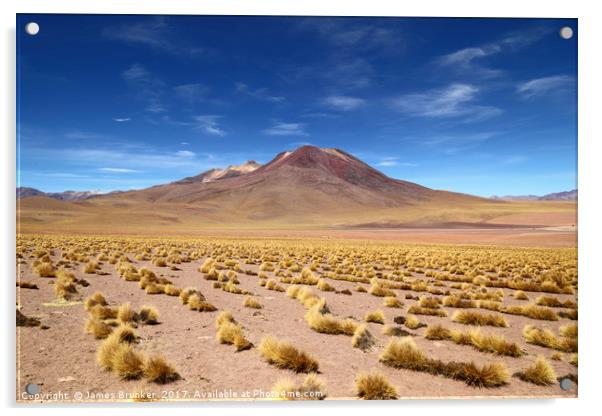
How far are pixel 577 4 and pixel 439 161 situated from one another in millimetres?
3221

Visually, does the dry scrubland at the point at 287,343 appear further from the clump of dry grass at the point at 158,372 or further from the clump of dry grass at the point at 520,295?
the clump of dry grass at the point at 520,295

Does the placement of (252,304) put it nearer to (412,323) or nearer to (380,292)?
(412,323)

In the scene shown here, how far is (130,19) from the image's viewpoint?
5766 mm

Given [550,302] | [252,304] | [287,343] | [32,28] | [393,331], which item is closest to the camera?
[287,343]

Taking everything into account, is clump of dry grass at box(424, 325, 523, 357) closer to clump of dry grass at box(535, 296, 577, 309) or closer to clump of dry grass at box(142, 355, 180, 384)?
clump of dry grass at box(535, 296, 577, 309)

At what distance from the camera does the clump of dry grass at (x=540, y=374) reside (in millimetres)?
4785

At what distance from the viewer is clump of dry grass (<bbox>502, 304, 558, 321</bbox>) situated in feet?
21.6

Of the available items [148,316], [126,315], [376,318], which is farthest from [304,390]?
[126,315]

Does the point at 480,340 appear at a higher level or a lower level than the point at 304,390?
higher

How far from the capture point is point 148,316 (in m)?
6.32

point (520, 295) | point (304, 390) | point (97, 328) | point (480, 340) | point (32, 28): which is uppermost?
point (32, 28)

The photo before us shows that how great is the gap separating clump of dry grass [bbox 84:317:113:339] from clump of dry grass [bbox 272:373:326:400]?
110 inches

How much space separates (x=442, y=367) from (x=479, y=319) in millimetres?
2418

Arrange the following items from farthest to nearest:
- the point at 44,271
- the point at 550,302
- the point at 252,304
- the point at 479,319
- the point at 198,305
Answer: the point at 44,271 → the point at 550,302 → the point at 252,304 → the point at 198,305 → the point at 479,319
